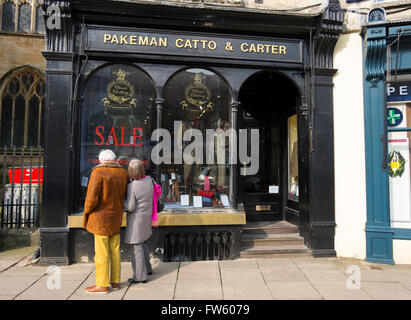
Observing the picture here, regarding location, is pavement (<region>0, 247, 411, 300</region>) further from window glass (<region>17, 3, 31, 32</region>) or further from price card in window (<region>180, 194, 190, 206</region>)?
window glass (<region>17, 3, 31, 32</region>)

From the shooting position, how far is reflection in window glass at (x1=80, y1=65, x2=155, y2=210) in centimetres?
541

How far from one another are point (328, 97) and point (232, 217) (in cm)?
320

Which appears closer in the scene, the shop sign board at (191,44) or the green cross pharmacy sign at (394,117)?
the shop sign board at (191,44)

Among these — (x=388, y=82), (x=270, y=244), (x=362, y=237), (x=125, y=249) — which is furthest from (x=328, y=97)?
(x=125, y=249)

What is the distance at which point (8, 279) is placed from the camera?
13.8 ft

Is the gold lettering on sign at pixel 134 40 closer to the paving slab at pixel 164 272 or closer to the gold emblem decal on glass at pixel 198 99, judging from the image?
the gold emblem decal on glass at pixel 198 99

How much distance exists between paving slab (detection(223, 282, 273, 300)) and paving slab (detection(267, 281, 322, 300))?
114mm

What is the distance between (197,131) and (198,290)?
3279 mm

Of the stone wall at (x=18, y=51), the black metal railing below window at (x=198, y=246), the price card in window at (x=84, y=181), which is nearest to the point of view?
the black metal railing below window at (x=198, y=246)

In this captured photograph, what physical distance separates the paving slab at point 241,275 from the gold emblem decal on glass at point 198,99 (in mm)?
3209

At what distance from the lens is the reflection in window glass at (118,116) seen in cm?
541

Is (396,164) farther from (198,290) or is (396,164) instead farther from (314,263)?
(198,290)

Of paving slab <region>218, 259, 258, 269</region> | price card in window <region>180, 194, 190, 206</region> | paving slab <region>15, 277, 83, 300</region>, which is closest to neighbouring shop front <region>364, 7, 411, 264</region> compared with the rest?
paving slab <region>218, 259, 258, 269</region>

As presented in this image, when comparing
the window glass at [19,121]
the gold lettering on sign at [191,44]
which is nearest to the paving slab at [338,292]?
the gold lettering on sign at [191,44]
